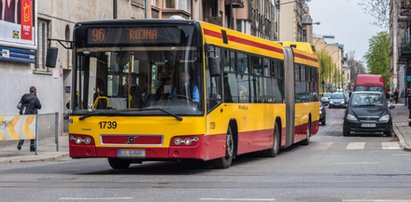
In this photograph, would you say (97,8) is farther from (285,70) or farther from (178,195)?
(178,195)

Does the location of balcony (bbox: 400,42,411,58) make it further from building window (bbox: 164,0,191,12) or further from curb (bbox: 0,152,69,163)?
curb (bbox: 0,152,69,163)

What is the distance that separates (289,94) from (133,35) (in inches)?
348

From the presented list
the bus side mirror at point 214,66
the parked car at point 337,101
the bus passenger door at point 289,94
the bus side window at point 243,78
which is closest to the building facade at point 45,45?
the bus side window at point 243,78

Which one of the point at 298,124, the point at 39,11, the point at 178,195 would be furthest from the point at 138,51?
the point at 39,11

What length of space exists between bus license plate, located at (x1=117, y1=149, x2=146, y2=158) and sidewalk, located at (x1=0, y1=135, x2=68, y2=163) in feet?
21.0

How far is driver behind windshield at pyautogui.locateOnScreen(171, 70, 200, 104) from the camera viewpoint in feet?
50.6

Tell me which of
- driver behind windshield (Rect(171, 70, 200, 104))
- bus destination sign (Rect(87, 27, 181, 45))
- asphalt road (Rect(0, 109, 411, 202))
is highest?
bus destination sign (Rect(87, 27, 181, 45))

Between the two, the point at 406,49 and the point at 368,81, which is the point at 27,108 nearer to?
the point at 406,49

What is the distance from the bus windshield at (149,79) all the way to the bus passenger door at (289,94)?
7.95 meters

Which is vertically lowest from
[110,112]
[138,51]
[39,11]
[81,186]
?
[81,186]

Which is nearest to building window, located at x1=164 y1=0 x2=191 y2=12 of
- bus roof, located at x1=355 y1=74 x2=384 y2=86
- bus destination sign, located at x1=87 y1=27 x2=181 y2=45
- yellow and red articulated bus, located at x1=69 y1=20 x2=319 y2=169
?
bus roof, located at x1=355 y1=74 x2=384 y2=86

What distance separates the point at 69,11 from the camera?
3347 cm

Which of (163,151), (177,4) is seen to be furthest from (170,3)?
(163,151)

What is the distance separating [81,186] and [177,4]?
34693 millimetres
